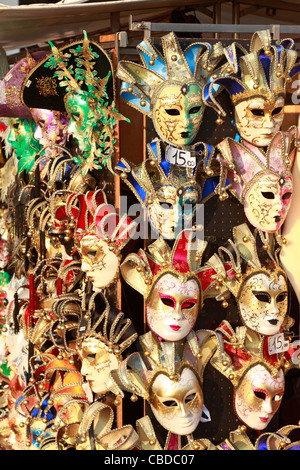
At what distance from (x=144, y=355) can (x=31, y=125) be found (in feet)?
5.00

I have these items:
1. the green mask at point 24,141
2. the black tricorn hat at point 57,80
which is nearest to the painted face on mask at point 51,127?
the green mask at point 24,141

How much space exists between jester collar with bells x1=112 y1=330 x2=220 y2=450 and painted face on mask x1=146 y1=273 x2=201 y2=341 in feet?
0.37

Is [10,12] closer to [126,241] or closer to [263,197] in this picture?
[126,241]

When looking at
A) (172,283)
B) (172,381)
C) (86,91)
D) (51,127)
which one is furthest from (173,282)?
(51,127)

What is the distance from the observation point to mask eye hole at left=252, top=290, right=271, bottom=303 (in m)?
3.25

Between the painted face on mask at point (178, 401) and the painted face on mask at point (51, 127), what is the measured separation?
132 centimetres

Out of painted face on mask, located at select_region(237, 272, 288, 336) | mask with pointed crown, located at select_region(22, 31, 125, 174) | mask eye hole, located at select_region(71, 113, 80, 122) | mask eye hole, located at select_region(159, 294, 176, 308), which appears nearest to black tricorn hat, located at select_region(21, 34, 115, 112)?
mask with pointed crown, located at select_region(22, 31, 125, 174)

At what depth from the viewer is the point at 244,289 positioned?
328 centimetres

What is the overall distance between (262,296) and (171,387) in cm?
50

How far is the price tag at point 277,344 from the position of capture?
3.36m

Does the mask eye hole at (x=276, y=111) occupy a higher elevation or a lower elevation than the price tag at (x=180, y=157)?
higher

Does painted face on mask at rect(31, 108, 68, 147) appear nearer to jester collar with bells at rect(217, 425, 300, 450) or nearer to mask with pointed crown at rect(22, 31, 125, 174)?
mask with pointed crown at rect(22, 31, 125, 174)

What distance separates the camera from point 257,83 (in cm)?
313

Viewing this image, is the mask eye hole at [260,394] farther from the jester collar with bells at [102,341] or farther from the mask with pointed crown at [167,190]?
the mask with pointed crown at [167,190]
